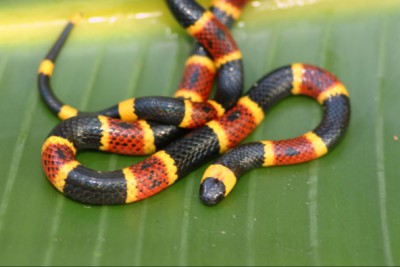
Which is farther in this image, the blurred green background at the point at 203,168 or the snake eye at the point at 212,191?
the snake eye at the point at 212,191

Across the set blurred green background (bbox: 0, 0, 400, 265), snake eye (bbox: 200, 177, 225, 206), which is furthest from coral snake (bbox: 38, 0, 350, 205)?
blurred green background (bbox: 0, 0, 400, 265)

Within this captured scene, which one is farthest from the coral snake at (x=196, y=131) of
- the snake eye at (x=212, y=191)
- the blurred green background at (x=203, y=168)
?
the blurred green background at (x=203, y=168)

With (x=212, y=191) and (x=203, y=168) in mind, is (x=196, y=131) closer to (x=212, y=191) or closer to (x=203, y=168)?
(x=203, y=168)

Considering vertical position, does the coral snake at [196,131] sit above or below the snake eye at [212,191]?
above

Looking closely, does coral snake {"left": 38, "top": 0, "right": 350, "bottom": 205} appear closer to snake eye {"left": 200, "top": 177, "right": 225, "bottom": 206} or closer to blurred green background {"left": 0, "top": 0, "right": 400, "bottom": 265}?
snake eye {"left": 200, "top": 177, "right": 225, "bottom": 206}

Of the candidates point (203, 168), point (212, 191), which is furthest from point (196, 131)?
point (212, 191)

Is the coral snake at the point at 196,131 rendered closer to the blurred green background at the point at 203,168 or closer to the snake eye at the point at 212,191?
the snake eye at the point at 212,191
